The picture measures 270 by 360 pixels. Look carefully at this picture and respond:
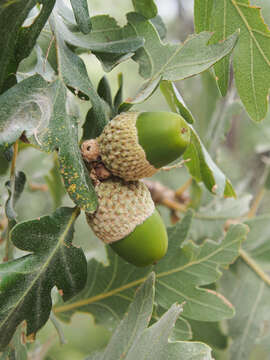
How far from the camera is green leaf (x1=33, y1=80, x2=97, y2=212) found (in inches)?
27.6

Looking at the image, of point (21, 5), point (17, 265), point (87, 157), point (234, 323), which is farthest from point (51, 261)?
point (234, 323)

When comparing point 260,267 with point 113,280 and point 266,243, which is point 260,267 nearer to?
point 266,243

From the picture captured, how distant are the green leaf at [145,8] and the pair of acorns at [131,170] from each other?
0.21 metres

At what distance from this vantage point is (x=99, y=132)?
0.83 m

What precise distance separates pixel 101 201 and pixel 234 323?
82 centimetres

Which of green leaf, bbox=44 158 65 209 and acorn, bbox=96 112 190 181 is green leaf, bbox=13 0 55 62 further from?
green leaf, bbox=44 158 65 209

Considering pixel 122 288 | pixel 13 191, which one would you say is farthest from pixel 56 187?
pixel 13 191

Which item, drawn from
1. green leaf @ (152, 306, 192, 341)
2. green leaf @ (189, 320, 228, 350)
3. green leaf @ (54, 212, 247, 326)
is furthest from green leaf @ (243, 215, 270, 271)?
green leaf @ (152, 306, 192, 341)

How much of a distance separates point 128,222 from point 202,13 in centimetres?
41

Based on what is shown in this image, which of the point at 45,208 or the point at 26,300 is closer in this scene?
the point at 26,300

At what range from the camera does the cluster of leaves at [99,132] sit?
2.32 feet

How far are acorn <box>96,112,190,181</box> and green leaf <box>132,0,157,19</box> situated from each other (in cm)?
21

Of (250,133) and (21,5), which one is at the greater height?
(21,5)

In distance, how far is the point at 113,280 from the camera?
1.12 metres
